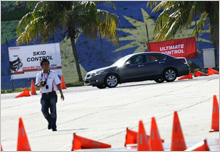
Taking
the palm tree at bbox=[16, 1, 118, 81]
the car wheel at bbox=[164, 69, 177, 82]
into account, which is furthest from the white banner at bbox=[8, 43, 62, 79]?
the car wheel at bbox=[164, 69, 177, 82]

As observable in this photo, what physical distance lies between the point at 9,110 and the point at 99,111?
450 centimetres

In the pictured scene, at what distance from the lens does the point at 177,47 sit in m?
38.0

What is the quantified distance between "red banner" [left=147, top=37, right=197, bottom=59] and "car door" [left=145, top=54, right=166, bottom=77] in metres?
8.52

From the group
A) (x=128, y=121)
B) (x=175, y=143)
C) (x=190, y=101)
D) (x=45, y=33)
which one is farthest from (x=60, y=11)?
(x=175, y=143)

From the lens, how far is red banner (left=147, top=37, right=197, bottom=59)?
3750 centimetres

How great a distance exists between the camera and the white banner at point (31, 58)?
37531mm

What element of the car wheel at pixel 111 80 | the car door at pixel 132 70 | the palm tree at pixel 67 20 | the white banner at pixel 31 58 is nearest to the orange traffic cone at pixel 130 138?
the car wheel at pixel 111 80

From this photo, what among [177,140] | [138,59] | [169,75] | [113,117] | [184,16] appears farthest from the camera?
[184,16]

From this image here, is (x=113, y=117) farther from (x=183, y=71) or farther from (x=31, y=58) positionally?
(x=31, y=58)

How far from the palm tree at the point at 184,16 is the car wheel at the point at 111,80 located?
28.0ft

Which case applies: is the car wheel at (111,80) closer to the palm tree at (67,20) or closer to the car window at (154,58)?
the car window at (154,58)

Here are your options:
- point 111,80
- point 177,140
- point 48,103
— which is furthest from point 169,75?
point 177,140

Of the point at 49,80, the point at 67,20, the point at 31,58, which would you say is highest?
the point at 67,20

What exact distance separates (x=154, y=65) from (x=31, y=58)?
11.3 m
